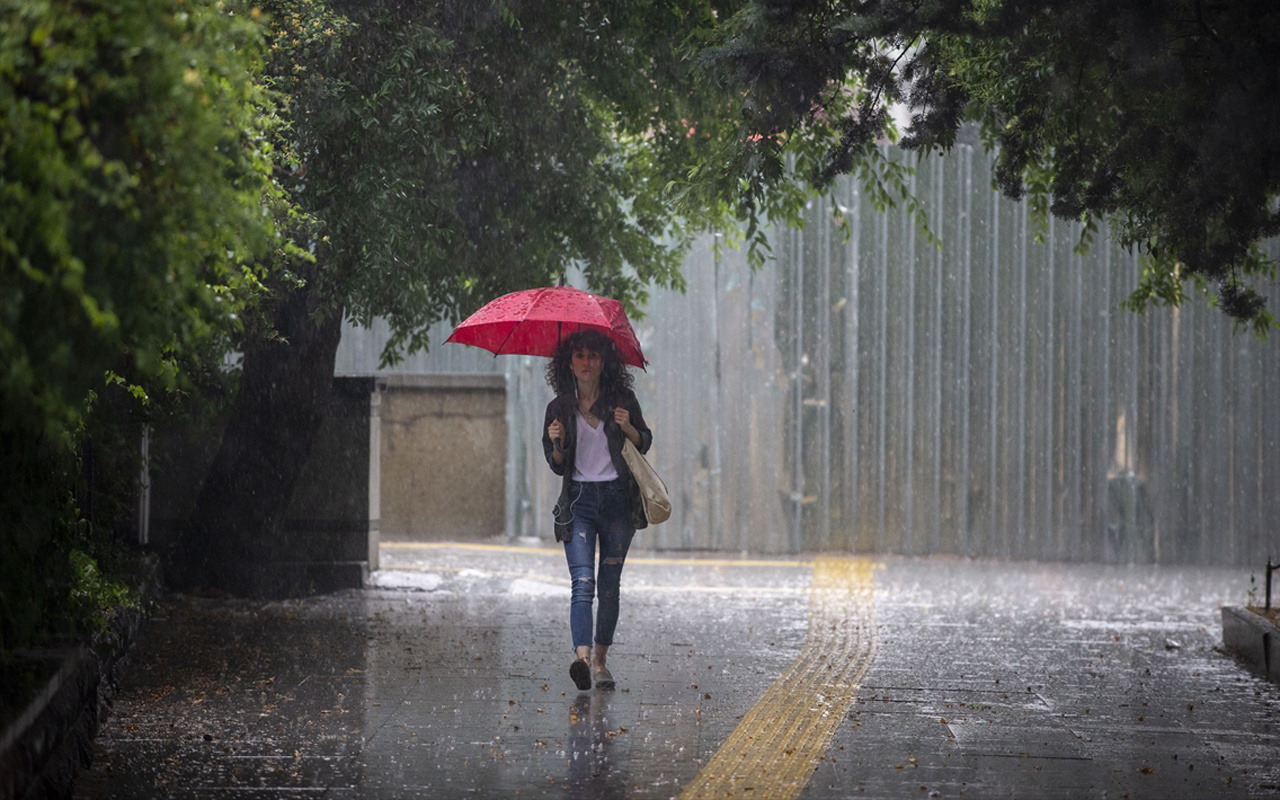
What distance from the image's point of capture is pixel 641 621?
9219 mm

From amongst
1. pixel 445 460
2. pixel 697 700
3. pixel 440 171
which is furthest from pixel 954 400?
pixel 697 700

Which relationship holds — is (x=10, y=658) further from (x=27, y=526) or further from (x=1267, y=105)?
(x=1267, y=105)

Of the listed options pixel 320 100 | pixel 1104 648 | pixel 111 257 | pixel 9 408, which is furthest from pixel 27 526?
pixel 1104 648

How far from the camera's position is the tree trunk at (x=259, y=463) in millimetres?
9781

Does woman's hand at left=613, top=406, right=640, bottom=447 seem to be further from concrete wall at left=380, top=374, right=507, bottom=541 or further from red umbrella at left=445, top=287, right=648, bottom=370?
concrete wall at left=380, top=374, right=507, bottom=541

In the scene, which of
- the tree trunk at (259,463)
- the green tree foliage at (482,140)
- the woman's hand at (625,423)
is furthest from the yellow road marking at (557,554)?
the woman's hand at (625,423)

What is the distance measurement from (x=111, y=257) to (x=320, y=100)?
462cm

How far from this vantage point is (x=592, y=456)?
6.67m

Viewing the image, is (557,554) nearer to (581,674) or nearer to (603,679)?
(603,679)

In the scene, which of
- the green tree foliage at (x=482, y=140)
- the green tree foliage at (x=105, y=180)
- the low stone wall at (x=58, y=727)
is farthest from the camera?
the green tree foliage at (x=482, y=140)

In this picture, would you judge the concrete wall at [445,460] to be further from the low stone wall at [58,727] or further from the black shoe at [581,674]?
the low stone wall at [58,727]

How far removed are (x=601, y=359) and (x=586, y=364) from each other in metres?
0.10

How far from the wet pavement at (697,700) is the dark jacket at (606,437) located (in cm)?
91

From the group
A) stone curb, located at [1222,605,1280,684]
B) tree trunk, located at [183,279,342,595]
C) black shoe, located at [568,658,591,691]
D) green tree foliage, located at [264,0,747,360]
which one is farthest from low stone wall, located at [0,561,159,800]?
stone curb, located at [1222,605,1280,684]
